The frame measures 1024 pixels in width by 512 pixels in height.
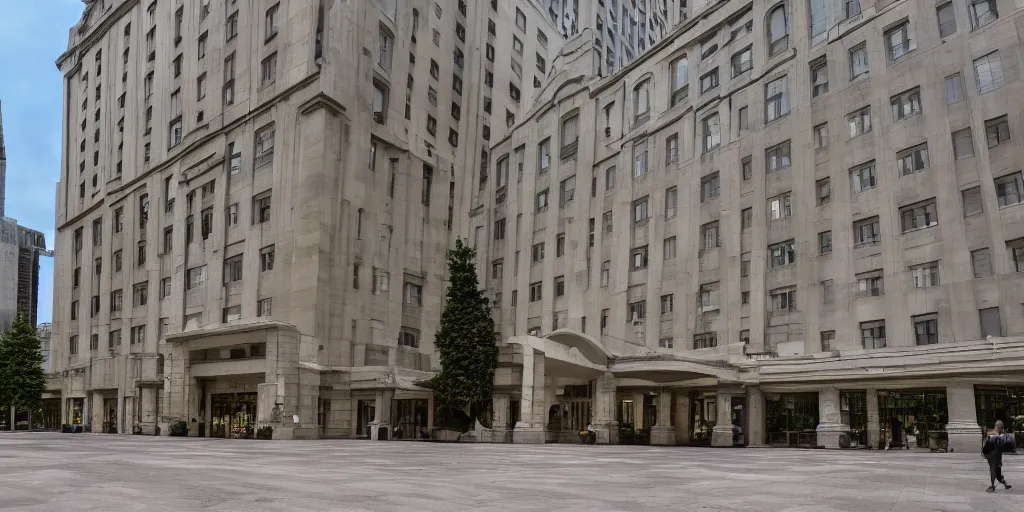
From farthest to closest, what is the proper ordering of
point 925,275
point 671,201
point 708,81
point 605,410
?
point 671,201 → point 708,81 → point 605,410 → point 925,275

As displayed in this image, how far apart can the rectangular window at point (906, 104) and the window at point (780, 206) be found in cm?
675

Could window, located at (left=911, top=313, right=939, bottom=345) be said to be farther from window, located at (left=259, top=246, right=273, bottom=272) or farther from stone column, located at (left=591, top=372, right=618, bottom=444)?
window, located at (left=259, top=246, right=273, bottom=272)

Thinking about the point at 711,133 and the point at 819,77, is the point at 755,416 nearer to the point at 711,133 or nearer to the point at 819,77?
the point at 711,133

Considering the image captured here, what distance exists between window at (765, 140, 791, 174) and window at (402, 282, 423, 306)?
28.6m

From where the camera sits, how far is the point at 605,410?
155 feet

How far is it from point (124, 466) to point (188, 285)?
46744mm

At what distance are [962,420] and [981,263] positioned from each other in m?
6.83

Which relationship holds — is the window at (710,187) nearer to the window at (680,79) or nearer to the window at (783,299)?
the window at (680,79)

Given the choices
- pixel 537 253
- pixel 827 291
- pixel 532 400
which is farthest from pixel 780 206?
pixel 537 253

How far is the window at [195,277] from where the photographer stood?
214 ft

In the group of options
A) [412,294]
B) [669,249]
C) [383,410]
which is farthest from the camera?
[412,294]

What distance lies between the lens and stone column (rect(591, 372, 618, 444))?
154 feet

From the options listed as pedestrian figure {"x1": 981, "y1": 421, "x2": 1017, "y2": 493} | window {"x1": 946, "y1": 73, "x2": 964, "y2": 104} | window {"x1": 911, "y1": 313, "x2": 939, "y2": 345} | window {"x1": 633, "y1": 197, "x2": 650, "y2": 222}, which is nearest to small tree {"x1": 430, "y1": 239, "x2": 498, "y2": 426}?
window {"x1": 633, "y1": 197, "x2": 650, "y2": 222}

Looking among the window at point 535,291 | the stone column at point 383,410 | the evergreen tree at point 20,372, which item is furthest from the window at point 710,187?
the evergreen tree at point 20,372
